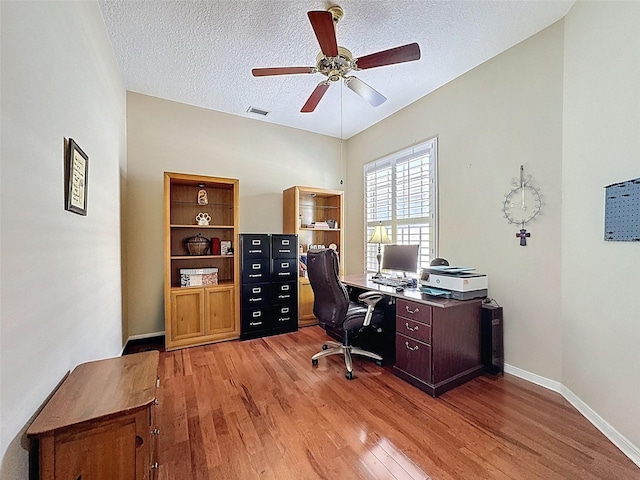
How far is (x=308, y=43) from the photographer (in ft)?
8.28

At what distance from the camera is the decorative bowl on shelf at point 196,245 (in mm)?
3529

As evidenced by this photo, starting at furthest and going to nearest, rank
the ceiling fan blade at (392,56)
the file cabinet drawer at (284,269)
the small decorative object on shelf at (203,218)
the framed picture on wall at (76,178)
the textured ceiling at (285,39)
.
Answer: the file cabinet drawer at (284,269), the small decorative object on shelf at (203,218), the textured ceiling at (285,39), the ceiling fan blade at (392,56), the framed picture on wall at (76,178)

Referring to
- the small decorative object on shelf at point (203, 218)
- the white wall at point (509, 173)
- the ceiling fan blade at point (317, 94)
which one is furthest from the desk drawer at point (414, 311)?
the small decorative object on shelf at point (203, 218)

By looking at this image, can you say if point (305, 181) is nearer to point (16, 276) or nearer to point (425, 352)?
point (425, 352)

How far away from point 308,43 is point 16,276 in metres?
2.62

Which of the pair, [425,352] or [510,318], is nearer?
[425,352]

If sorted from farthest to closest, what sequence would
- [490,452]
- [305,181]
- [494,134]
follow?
[305,181] < [494,134] < [490,452]

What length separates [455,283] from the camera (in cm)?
242

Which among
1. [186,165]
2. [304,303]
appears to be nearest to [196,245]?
[186,165]

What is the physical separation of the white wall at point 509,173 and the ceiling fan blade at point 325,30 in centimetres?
169

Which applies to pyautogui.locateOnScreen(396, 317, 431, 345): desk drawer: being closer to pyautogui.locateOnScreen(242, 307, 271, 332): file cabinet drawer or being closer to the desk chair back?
the desk chair back

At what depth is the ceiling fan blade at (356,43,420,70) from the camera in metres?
1.97

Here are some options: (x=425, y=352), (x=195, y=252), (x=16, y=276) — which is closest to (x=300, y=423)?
(x=425, y=352)

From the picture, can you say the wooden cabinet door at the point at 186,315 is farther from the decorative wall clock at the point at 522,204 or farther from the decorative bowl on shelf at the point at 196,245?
the decorative wall clock at the point at 522,204
